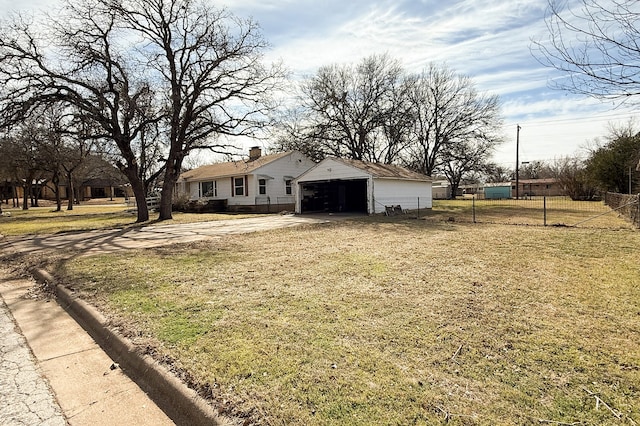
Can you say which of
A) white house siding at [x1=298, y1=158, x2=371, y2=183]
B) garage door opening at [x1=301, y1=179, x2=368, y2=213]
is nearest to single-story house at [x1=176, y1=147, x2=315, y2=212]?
garage door opening at [x1=301, y1=179, x2=368, y2=213]

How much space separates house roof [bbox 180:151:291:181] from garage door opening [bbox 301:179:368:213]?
4.69m

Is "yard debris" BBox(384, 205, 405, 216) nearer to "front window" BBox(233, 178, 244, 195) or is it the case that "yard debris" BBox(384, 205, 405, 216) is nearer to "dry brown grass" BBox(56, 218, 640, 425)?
"front window" BBox(233, 178, 244, 195)

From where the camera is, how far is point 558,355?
3.08 metres

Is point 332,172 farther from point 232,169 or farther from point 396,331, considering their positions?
point 396,331

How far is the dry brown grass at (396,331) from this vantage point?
7.98 ft

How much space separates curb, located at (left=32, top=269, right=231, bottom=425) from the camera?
8.24 ft

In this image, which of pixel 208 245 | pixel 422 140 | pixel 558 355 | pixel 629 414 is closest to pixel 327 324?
pixel 558 355

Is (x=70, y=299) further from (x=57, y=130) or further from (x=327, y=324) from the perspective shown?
(x=57, y=130)

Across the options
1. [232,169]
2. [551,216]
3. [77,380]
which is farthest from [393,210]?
[77,380]

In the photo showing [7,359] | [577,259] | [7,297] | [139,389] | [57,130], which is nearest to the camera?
[139,389]

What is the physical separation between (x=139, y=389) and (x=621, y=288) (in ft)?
20.4

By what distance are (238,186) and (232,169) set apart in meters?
1.97

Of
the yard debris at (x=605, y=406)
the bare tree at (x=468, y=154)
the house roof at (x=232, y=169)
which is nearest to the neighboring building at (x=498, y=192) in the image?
the bare tree at (x=468, y=154)

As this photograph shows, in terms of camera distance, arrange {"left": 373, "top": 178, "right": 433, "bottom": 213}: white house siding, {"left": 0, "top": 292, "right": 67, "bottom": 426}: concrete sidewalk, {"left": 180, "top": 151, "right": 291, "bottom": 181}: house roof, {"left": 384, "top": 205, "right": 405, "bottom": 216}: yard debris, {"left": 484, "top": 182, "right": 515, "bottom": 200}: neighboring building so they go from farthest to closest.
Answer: {"left": 484, "top": 182, "right": 515, "bottom": 200}: neighboring building, {"left": 180, "top": 151, "right": 291, "bottom": 181}: house roof, {"left": 373, "top": 178, "right": 433, "bottom": 213}: white house siding, {"left": 384, "top": 205, "right": 405, "bottom": 216}: yard debris, {"left": 0, "top": 292, "right": 67, "bottom": 426}: concrete sidewalk
